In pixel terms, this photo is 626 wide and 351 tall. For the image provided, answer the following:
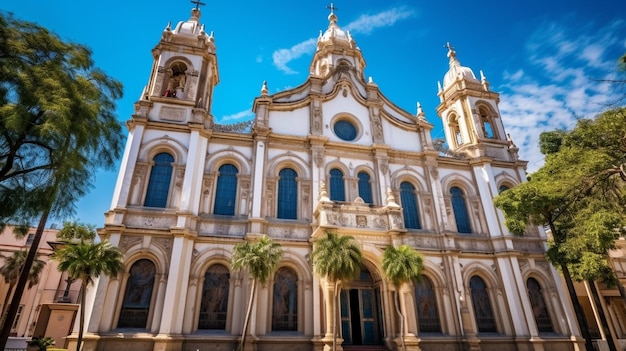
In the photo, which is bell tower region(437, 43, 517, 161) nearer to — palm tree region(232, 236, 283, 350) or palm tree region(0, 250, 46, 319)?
palm tree region(232, 236, 283, 350)

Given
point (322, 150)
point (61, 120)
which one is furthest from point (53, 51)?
point (322, 150)

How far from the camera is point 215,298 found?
16797mm

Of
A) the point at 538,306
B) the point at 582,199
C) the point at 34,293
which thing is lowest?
the point at 538,306

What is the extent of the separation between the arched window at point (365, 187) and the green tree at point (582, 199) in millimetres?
7479

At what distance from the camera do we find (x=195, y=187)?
61.4 ft

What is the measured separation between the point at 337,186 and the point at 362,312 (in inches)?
291

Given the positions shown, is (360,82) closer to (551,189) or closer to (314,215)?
(314,215)

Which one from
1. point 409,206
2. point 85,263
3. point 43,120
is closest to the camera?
point 43,120

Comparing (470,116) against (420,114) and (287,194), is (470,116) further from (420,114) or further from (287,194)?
(287,194)

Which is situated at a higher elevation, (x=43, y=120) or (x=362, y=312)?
(x=43, y=120)

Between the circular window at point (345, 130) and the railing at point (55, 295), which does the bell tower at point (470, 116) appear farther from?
the railing at point (55, 295)

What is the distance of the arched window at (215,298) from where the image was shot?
16359 mm

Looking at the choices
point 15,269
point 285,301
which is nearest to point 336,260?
point 285,301

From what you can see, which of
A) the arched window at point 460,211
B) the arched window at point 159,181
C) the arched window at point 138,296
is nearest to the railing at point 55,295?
the arched window at point 138,296
